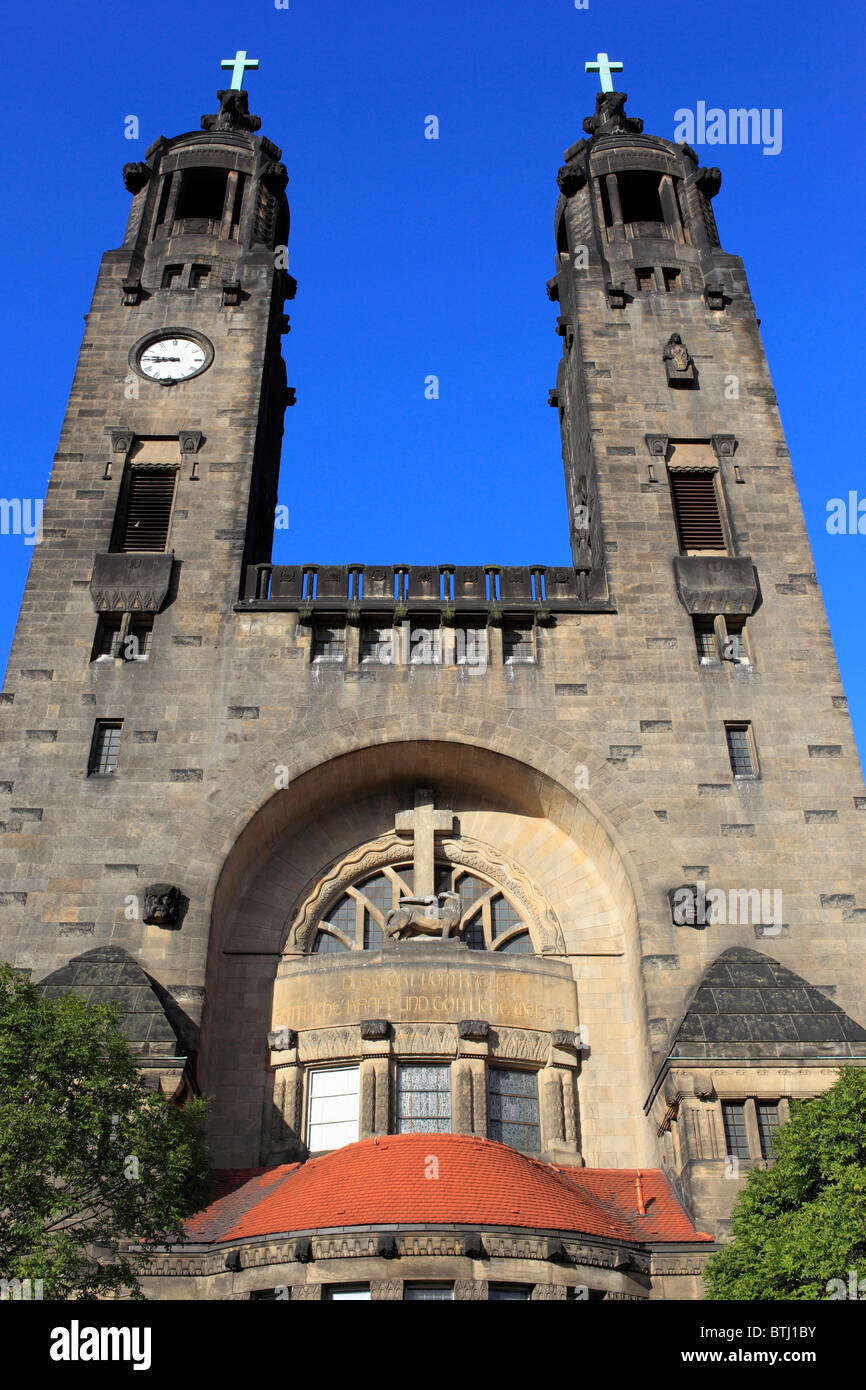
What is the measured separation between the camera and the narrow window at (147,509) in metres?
28.2

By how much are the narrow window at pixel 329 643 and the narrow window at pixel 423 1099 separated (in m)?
8.72

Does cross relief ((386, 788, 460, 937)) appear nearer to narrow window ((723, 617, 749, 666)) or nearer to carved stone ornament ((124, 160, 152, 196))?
narrow window ((723, 617, 749, 666))

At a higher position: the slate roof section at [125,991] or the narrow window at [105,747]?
the narrow window at [105,747]

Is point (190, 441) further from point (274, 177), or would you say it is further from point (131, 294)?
point (274, 177)

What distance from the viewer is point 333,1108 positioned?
72.9 ft

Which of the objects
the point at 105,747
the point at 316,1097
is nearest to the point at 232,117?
the point at 105,747

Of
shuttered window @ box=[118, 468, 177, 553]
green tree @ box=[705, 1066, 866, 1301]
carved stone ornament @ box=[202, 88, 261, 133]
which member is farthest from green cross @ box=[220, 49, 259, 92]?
green tree @ box=[705, 1066, 866, 1301]

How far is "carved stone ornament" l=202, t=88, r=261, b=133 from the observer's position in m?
39.1

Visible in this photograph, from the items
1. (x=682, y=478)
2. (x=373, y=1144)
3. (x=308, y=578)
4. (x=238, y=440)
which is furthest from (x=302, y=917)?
(x=682, y=478)

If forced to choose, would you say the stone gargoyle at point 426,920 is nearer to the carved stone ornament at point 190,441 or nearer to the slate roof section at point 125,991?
the slate roof section at point 125,991

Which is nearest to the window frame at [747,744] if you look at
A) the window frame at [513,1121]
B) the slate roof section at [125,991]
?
the window frame at [513,1121]

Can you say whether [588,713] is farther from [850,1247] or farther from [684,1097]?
[850,1247]

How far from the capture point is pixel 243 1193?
20109 millimetres

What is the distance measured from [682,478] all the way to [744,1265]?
18.3m
